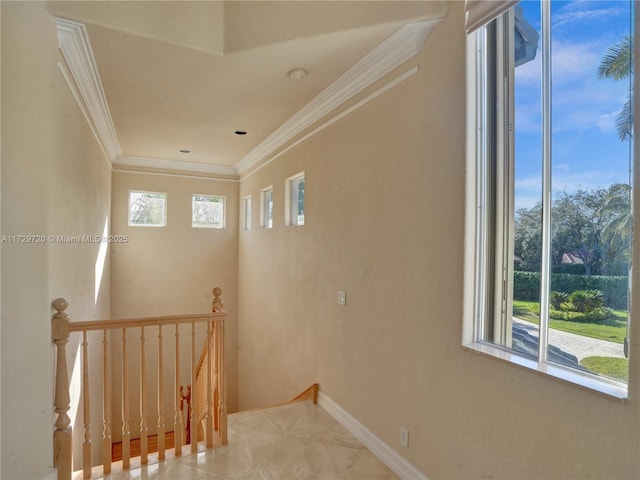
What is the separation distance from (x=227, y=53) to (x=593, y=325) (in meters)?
2.39

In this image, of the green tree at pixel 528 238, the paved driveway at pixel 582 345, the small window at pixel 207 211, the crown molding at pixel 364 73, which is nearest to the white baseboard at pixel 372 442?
the paved driveway at pixel 582 345

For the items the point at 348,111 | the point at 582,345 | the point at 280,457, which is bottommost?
the point at 280,457

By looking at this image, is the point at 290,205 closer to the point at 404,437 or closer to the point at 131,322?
the point at 131,322

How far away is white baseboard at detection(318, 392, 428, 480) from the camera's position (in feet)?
6.92

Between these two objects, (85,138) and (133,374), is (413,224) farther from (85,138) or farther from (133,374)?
(133,374)

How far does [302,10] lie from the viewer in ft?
6.64

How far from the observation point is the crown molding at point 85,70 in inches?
76.6

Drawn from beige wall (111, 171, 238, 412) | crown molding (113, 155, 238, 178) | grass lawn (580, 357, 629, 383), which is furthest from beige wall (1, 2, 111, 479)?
beige wall (111, 171, 238, 412)

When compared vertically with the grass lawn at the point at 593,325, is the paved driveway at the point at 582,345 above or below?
below

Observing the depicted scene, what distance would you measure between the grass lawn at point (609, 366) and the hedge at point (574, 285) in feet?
0.64

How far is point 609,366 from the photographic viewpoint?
1269mm

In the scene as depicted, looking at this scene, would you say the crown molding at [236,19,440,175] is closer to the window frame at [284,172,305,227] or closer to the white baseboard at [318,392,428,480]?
the window frame at [284,172,305,227]

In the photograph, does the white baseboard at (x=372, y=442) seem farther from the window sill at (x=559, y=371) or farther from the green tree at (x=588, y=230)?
the green tree at (x=588, y=230)

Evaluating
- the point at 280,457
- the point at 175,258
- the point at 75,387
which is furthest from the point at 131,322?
the point at 175,258
